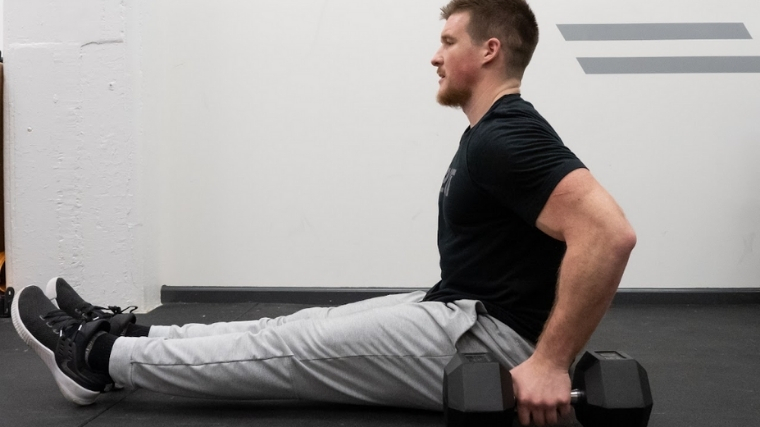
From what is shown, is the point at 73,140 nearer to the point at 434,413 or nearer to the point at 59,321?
the point at 59,321

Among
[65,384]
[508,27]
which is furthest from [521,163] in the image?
[65,384]

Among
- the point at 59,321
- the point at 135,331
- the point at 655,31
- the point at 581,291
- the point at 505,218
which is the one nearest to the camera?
the point at 581,291

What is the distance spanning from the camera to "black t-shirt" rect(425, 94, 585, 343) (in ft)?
3.94

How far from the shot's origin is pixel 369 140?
2922 mm

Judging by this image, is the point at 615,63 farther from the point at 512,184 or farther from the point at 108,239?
the point at 108,239

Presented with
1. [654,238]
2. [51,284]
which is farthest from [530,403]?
[654,238]

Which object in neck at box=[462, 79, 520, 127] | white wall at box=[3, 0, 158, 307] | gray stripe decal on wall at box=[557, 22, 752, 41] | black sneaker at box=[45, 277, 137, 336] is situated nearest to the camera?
neck at box=[462, 79, 520, 127]

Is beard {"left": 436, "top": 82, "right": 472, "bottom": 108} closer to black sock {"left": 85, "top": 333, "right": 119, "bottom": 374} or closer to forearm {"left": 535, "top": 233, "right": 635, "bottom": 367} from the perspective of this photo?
forearm {"left": 535, "top": 233, "right": 635, "bottom": 367}

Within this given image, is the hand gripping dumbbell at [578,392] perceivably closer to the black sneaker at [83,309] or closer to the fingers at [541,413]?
the fingers at [541,413]

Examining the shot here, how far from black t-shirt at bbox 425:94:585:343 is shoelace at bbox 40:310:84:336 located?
789mm

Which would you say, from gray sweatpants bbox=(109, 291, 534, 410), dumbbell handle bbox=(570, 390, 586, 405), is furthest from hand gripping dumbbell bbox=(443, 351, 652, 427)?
gray sweatpants bbox=(109, 291, 534, 410)

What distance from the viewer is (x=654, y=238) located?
2912 millimetres

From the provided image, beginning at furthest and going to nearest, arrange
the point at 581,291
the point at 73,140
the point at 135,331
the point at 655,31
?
the point at 655,31
the point at 73,140
the point at 135,331
the point at 581,291

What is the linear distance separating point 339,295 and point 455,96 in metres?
1.58
